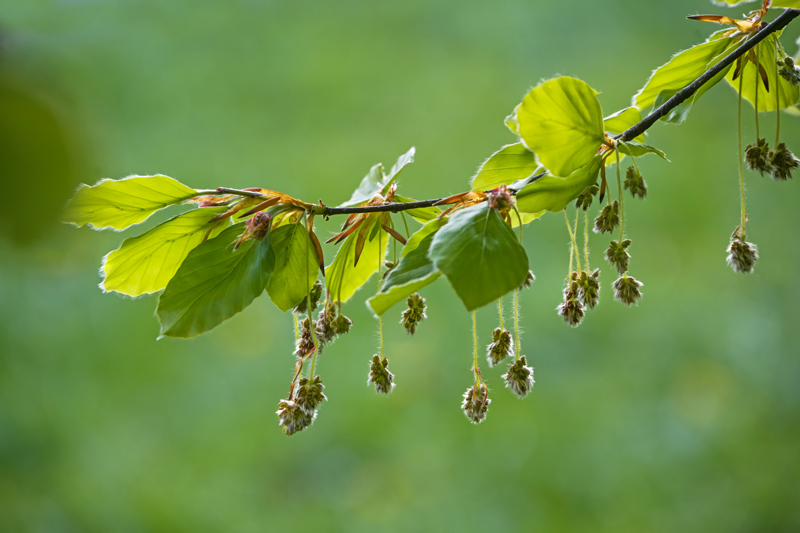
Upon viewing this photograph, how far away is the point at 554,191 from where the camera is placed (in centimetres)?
43

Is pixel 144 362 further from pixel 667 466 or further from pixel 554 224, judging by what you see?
pixel 667 466

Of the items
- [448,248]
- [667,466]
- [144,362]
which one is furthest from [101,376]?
[448,248]

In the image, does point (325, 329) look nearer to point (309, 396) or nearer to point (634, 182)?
point (309, 396)

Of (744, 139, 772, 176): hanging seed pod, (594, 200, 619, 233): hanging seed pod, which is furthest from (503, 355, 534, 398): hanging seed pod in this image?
(744, 139, 772, 176): hanging seed pod

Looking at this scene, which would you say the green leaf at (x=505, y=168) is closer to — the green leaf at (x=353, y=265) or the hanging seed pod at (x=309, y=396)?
the green leaf at (x=353, y=265)

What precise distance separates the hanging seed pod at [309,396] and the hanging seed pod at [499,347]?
0.13 metres

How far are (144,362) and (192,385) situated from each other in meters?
0.17

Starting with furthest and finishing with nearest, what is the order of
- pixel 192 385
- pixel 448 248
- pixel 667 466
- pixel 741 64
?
pixel 192 385 → pixel 667 466 → pixel 741 64 → pixel 448 248

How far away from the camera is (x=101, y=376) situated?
1976 mm

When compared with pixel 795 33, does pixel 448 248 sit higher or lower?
lower

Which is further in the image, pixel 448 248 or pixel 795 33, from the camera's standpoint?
pixel 795 33

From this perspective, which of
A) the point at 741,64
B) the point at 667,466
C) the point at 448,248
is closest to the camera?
the point at 448,248

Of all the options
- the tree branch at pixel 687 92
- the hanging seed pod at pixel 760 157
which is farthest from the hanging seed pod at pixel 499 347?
the hanging seed pod at pixel 760 157

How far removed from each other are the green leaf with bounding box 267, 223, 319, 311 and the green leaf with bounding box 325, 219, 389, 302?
0.11 feet
